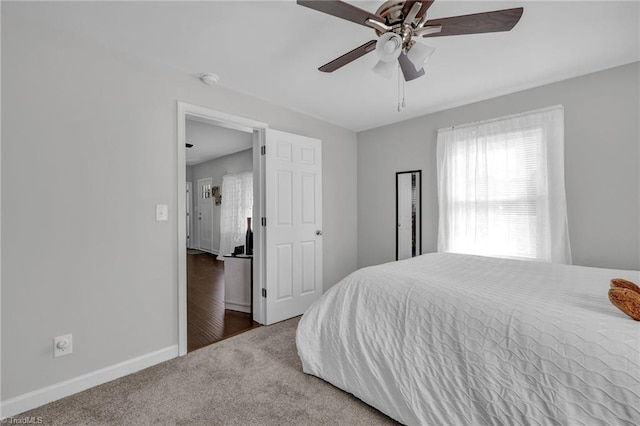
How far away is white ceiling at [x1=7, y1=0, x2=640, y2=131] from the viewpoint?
166cm

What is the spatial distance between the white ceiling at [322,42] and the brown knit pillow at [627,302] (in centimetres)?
159

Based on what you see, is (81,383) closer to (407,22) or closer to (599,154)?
(407,22)

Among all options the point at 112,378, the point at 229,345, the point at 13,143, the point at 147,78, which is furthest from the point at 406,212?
the point at 13,143

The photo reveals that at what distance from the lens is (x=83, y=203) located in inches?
74.9

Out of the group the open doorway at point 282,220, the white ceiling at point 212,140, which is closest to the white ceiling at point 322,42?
the open doorway at point 282,220

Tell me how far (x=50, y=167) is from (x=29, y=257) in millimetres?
563

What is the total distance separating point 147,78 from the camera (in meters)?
2.19

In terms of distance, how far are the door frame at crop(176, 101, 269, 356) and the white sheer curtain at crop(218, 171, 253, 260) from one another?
3.09 metres

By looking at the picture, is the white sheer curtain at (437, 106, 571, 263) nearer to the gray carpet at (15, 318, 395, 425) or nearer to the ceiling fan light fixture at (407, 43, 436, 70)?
the ceiling fan light fixture at (407, 43, 436, 70)

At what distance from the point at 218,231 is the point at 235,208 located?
1.14 meters

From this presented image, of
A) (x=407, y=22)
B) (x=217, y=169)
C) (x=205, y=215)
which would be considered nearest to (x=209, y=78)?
(x=407, y=22)

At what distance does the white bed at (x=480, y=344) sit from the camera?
104 cm

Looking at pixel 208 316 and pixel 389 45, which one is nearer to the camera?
pixel 389 45

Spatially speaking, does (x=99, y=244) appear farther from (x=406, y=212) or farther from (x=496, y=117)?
(x=496, y=117)
